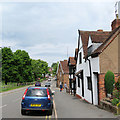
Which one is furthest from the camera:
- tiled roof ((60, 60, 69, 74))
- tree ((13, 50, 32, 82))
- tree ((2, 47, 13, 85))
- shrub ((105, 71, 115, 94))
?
tiled roof ((60, 60, 69, 74))

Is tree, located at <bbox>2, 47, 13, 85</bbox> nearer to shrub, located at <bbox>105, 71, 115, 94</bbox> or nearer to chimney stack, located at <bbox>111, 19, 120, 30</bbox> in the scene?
chimney stack, located at <bbox>111, 19, 120, 30</bbox>

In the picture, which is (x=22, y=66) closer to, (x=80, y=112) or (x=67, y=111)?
(x=67, y=111)

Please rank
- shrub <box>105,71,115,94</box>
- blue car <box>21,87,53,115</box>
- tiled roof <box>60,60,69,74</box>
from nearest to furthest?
1. blue car <box>21,87,53,115</box>
2. shrub <box>105,71,115,94</box>
3. tiled roof <box>60,60,69,74</box>

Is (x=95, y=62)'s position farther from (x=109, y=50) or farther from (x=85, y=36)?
(x=85, y=36)

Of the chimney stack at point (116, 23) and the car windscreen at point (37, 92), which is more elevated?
the chimney stack at point (116, 23)

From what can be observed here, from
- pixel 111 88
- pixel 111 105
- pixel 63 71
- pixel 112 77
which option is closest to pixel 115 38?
pixel 112 77

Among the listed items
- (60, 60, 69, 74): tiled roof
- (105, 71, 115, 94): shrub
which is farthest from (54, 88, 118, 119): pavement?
(60, 60, 69, 74): tiled roof

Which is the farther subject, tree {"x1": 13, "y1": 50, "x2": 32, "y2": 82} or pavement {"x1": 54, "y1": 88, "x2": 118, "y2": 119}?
tree {"x1": 13, "y1": 50, "x2": 32, "y2": 82}

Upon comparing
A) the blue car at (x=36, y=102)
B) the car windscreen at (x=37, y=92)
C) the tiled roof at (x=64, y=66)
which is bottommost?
the blue car at (x=36, y=102)

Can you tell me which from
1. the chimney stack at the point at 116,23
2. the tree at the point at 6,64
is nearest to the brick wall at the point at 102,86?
the chimney stack at the point at 116,23

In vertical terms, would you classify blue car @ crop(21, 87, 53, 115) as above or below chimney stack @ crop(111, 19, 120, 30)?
below

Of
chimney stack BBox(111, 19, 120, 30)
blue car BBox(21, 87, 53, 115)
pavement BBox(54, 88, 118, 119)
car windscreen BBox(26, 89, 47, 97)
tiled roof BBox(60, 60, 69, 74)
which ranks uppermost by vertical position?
chimney stack BBox(111, 19, 120, 30)

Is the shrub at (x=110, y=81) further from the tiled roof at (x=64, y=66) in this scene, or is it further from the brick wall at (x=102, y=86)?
the tiled roof at (x=64, y=66)

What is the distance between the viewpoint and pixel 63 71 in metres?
49.4
